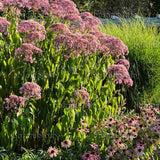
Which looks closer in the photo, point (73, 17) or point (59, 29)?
point (59, 29)

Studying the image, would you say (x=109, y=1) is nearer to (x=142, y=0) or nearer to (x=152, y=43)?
(x=142, y=0)

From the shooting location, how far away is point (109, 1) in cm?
1625

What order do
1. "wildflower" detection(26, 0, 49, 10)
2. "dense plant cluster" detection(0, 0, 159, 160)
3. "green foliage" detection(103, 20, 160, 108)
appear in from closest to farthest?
"dense plant cluster" detection(0, 0, 159, 160) < "wildflower" detection(26, 0, 49, 10) < "green foliage" detection(103, 20, 160, 108)

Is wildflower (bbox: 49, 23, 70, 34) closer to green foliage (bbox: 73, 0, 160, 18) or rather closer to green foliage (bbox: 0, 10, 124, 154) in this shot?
green foliage (bbox: 0, 10, 124, 154)

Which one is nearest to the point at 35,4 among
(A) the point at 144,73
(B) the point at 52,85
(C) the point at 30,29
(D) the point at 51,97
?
(C) the point at 30,29

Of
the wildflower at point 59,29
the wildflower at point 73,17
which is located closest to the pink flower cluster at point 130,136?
the wildflower at point 59,29

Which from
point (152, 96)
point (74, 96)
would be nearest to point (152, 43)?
point (152, 96)

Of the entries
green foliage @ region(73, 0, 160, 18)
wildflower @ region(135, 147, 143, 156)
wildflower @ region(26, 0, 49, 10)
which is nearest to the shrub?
wildflower @ region(26, 0, 49, 10)

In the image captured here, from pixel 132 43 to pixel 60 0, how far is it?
2.08m

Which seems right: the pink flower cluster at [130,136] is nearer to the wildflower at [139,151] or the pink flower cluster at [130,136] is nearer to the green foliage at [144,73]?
the wildflower at [139,151]

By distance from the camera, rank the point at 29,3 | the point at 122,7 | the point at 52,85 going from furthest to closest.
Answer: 1. the point at 122,7
2. the point at 29,3
3. the point at 52,85

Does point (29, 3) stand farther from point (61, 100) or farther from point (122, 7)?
point (122, 7)

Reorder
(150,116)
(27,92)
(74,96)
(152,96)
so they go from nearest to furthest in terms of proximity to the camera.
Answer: (27,92)
(74,96)
(150,116)
(152,96)

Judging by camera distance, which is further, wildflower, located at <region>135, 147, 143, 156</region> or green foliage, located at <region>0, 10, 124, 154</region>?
green foliage, located at <region>0, 10, 124, 154</region>
